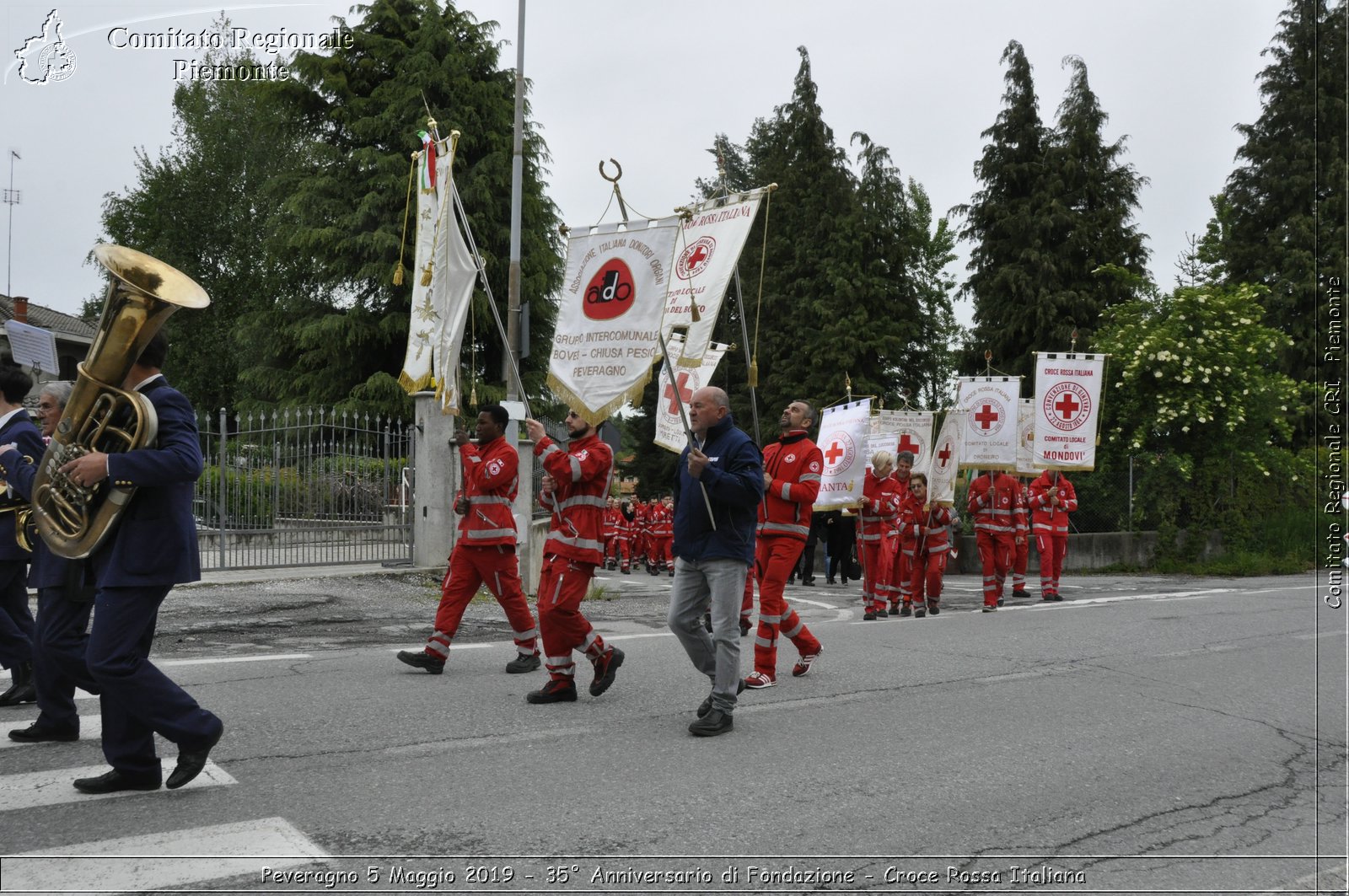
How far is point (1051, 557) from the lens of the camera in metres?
15.9

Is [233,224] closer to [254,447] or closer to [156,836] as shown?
[254,447]

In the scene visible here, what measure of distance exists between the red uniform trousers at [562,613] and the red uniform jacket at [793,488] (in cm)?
152

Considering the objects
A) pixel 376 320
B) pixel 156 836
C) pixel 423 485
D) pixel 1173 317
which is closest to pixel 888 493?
pixel 423 485

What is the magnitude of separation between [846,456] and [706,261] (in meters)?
2.39

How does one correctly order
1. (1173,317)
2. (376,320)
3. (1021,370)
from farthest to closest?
1. (1021,370)
2. (376,320)
3. (1173,317)

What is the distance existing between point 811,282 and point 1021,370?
300 inches

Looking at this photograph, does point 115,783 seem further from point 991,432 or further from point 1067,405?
point 1067,405

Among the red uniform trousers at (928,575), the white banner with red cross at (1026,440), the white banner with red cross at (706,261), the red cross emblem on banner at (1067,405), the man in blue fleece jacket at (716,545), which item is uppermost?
the white banner with red cross at (706,261)

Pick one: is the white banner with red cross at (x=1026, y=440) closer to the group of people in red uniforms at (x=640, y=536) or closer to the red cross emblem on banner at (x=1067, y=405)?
the red cross emblem on banner at (x=1067, y=405)

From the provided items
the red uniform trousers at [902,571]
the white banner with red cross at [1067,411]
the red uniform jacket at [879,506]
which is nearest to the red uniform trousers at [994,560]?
the red uniform trousers at [902,571]

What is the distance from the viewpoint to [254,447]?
1429 cm

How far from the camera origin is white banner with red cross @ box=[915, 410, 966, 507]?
46.1 feet

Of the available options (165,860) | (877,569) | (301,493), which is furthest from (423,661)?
(301,493)

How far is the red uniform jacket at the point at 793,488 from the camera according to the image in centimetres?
805
